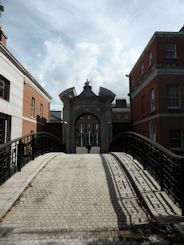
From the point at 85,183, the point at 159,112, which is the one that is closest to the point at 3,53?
the point at 85,183

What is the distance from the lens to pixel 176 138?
13422mm

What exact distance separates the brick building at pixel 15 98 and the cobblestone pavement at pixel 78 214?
23.1 ft

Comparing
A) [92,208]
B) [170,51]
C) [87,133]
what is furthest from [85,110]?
[87,133]

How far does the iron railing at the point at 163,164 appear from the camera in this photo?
4.06 metres

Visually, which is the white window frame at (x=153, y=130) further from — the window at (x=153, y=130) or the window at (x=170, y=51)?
the window at (x=170, y=51)

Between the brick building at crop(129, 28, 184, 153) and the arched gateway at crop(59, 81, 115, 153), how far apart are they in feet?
13.6

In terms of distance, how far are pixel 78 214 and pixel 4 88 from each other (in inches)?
406

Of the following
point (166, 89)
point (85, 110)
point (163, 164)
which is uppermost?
point (166, 89)

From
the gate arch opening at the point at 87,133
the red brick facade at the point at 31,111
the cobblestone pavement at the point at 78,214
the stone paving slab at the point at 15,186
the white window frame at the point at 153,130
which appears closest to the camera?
the cobblestone pavement at the point at 78,214

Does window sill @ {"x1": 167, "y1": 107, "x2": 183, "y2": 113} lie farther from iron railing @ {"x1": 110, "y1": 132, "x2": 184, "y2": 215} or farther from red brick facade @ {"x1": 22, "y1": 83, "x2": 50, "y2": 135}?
red brick facade @ {"x1": 22, "y1": 83, "x2": 50, "y2": 135}

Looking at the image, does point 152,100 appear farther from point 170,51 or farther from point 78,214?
point 78,214

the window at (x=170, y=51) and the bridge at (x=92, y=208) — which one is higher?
the window at (x=170, y=51)

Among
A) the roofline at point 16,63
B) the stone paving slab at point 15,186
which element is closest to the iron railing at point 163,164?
the stone paving slab at point 15,186

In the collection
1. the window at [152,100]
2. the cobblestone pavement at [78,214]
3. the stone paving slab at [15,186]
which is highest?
the window at [152,100]
